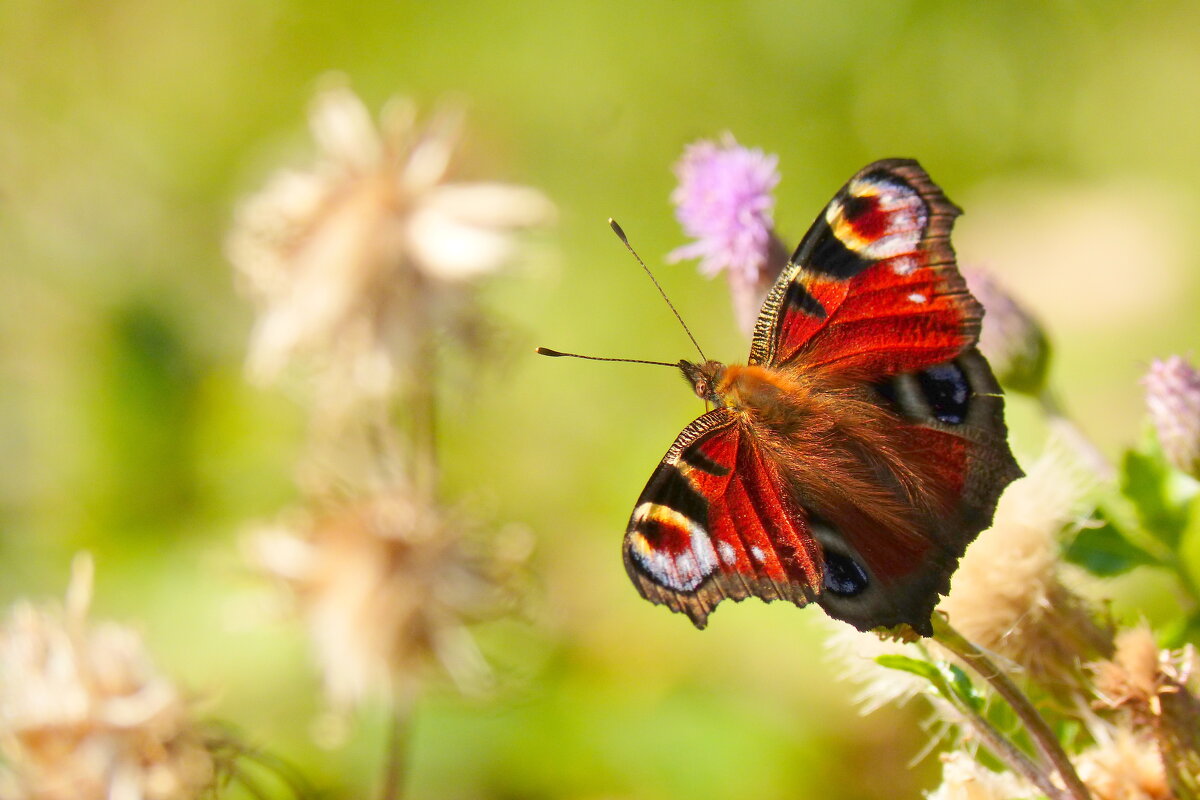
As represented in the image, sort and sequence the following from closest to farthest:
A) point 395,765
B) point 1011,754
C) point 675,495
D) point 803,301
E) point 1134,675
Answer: point 1011,754, point 1134,675, point 675,495, point 803,301, point 395,765

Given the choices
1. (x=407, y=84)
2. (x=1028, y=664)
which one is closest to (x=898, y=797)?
(x=1028, y=664)

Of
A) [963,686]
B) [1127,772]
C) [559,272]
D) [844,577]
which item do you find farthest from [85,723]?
[559,272]

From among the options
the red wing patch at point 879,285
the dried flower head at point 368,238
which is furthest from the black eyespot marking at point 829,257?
the dried flower head at point 368,238

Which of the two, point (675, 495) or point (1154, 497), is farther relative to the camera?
point (1154, 497)

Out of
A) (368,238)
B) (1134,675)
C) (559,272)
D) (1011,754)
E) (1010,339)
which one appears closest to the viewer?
(1011,754)

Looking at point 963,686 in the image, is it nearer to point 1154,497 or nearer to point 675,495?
point 675,495

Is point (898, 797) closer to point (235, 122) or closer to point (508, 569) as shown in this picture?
point (508, 569)
